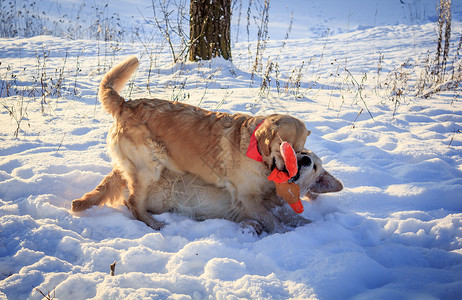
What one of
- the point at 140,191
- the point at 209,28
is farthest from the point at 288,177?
the point at 209,28

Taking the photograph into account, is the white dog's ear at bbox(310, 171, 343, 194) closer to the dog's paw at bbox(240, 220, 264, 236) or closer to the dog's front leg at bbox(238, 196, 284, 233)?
the dog's front leg at bbox(238, 196, 284, 233)

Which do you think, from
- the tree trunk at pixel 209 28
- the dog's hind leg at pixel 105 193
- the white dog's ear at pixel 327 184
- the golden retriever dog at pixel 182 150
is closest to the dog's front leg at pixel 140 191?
the golden retriever dog at pixel 182 150

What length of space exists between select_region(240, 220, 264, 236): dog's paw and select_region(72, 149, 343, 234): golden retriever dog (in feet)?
0.32

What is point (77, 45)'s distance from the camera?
9.70 meters

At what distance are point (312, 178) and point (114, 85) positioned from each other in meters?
1.97

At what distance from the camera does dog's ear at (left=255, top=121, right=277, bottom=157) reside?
2.31 meters

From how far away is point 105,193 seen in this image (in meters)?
2.60

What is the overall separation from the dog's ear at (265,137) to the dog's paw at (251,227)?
23.5 inches

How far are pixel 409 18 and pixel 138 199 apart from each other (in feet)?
54.4

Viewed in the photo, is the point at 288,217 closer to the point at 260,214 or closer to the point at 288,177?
the point at 260,214

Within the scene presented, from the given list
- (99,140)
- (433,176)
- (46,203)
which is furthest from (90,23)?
(433,176)

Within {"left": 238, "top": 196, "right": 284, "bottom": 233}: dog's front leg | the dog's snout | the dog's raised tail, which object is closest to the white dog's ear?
the dog's snout

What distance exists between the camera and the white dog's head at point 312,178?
246 cm

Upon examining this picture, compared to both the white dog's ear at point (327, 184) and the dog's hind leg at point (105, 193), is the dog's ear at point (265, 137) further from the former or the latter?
the dog's hind leg at point (105, 193)
